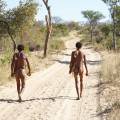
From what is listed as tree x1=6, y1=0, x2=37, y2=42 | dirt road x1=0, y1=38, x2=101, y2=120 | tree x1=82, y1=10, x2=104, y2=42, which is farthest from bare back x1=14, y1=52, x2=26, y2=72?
tree x1=82, y1=10, x2=104, y2=42

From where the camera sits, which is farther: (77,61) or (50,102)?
(77,61)

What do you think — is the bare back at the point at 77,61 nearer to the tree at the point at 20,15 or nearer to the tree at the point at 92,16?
the tree at the point at 20,15

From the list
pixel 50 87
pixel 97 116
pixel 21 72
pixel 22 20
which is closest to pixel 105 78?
pixel 50 87

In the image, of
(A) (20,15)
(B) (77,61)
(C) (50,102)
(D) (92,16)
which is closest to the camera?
(C) (50,102)

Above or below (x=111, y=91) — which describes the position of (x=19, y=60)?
above

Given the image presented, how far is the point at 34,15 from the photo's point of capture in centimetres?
2806

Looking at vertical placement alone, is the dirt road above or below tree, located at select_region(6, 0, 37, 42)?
below

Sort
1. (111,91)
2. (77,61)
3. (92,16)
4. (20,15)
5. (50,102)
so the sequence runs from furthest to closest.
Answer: (92,16) < (20,15) < (111,91) < (77,61) < (50,102)

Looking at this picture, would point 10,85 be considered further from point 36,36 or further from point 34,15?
point 36,36

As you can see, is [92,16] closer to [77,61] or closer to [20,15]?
[20,15]

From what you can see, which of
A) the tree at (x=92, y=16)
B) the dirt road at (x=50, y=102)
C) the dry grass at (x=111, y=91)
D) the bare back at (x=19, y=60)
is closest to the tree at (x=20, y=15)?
the dry grass at (x=111, y=91)

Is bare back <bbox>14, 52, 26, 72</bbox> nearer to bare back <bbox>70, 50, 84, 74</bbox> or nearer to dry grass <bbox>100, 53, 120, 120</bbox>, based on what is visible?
bare back <bbox>70, 50, 84, 74</bbox>

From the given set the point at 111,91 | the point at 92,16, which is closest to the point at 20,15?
the point at 111,91

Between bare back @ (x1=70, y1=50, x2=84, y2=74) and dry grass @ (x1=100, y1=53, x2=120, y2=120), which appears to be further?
bare back @ (x1=70, y1=50, x2=84, y2=74)
